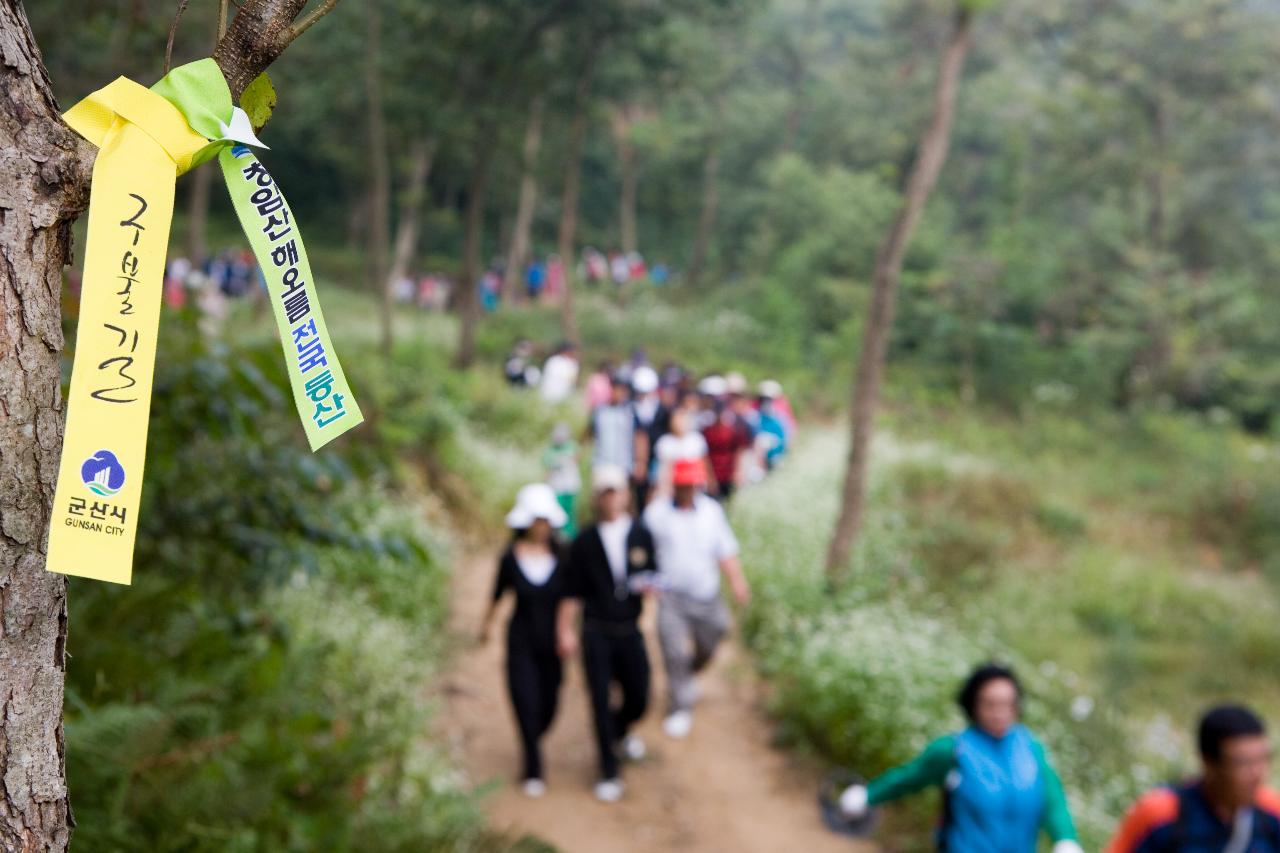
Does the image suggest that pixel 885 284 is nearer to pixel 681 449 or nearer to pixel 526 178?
pixel 681 449

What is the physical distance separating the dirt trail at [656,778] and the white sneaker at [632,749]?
68mm

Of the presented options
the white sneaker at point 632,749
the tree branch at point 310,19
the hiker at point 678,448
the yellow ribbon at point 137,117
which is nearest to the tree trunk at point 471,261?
the hiker at point 678,448

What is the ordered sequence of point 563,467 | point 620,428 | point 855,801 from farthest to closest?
point 620,428 < point 563,467 < point 855,801

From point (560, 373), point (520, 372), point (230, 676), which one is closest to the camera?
point (230, 676)

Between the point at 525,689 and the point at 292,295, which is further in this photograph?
the point at 525,689

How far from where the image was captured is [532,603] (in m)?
6.05

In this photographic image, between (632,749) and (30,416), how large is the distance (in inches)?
229

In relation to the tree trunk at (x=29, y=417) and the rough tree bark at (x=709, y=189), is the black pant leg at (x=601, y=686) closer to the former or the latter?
the tree trunk at (x=29, y=417)

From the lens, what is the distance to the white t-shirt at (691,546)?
6711mm

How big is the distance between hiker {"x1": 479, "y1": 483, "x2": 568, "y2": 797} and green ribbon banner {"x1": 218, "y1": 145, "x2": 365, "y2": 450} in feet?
14.2

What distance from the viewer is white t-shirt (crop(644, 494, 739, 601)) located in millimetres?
6711

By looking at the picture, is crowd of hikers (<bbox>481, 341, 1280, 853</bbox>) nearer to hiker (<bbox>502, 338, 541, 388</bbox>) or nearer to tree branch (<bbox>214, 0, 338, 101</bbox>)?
tree branch (<bbox>214, 0, 338, 101</bbox>)

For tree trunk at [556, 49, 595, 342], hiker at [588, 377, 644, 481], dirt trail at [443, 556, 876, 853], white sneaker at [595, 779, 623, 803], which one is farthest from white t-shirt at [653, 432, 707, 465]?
tree trunk at [556, 49, 595, 342]

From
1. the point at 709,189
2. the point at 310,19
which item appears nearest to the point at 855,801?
the point at 310,19
